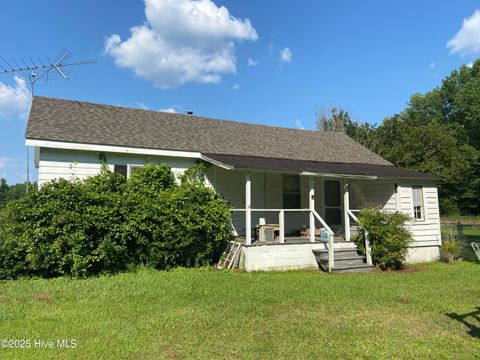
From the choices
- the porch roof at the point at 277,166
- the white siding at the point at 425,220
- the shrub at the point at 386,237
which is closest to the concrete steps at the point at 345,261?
the shrub at the point at 386,237

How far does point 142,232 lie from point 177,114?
7.36 m

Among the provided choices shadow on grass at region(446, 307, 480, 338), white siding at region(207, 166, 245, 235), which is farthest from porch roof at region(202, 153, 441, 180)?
shadow on grass at region(446, 307, 480, 338)

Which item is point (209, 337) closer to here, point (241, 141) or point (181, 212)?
point (181, 212)

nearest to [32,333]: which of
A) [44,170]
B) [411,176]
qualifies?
[44,170]

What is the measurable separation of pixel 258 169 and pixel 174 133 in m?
4.29

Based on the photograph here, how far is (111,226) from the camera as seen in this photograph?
9.18 m

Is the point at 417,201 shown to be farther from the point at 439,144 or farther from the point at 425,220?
the point at 439,144

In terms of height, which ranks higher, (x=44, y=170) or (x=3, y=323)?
(x=44, y=170)

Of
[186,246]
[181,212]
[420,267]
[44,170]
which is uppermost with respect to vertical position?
[44,170]

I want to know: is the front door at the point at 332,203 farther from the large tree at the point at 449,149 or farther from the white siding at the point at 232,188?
the large tree at the point at 449,149

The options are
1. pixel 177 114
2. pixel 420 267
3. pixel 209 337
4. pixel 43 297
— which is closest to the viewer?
pixel 209 337

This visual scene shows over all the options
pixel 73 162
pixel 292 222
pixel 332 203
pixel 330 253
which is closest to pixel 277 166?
pixel 330 253

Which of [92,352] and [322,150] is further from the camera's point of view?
[322,150]

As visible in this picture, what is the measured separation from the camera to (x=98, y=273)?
9.12m
